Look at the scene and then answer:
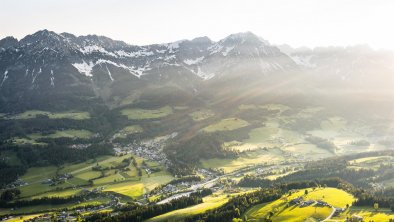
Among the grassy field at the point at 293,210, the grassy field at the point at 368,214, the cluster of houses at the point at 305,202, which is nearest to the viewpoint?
the grassy field at the point at 368,214

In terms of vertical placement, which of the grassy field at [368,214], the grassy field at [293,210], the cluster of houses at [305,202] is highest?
the cluster of houses at [305,202]

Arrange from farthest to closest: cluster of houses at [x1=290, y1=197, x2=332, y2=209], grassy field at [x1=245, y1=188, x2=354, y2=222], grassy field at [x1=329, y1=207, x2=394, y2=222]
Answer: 1. cluster of houses at [x1=290, y1=197, x2=332, y2=209]
2. grassy field at [x1=245, y1=188, x2=354, y2=222]
3. grassy field at [x1=329, y1=207, x2=394, y2=222]

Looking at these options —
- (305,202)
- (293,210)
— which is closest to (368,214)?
(305,202)

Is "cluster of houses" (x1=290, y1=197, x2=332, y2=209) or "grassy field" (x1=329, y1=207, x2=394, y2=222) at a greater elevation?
"cluster of houses" (x1=290, y1=197, x2=332, y2=209)

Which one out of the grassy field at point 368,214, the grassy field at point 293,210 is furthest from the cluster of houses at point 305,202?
the grassy field at point 368,214

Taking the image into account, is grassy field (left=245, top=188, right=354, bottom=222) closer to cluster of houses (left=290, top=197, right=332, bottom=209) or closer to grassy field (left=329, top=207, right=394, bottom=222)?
cluster of houses (left=290, top=197, right=332, bottom=209)

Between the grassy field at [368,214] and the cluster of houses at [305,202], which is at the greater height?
the cluster of houses at [305,202]

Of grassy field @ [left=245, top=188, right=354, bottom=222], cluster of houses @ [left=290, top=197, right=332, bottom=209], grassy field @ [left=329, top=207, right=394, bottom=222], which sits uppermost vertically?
cluster of houses @ [left=290, top=197, right=332, bottom=209]

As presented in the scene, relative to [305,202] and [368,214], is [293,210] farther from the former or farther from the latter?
[368,214]

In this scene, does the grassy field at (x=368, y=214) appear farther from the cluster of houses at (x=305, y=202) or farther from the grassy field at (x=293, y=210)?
the cluster of houses at (x=305, y=202)

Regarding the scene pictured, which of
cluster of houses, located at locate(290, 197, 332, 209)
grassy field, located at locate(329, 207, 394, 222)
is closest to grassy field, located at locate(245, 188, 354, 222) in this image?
cluster of houses, located at locate(290, 197, 332, 209)

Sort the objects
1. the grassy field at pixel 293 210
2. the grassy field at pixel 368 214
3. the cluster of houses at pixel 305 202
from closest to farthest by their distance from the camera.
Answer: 1. the grassy field at pixel 368 214
2. the grassy field at pixel 293 210
3. the cluster of houses at pixel 305 202
